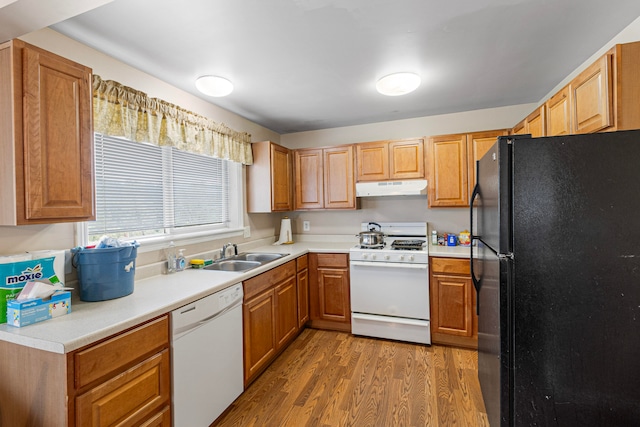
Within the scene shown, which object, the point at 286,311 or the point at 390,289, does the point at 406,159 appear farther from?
the point at 286,311

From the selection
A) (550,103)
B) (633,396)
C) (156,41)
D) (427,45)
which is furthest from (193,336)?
(550,103)

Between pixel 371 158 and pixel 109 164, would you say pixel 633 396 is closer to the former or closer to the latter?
pixel 371 158

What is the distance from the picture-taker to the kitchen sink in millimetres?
2531

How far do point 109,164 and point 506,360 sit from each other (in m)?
2.53

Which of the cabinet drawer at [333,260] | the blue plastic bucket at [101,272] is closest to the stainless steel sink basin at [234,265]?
the cabinet drawer at [333,260]

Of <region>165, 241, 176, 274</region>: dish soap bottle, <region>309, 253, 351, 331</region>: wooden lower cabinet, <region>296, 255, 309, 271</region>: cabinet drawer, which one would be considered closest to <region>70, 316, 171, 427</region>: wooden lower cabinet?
<region>165, 241, 176, 274</region>: dish soap bottle

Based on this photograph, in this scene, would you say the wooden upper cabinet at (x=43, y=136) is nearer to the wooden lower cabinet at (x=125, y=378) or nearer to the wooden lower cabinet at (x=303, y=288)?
the wooden lower cabinet at (x=125, y=378)

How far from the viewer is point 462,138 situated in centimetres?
298

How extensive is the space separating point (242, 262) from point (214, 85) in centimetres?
151

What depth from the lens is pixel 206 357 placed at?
173cm

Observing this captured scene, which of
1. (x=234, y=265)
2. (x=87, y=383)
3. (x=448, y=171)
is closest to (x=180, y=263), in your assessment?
(x=234, y=265)

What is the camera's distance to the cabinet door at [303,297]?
9.89 ft

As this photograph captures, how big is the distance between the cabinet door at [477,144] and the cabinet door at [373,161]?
0.84m

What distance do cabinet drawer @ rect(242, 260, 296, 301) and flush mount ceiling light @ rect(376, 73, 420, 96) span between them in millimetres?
1762
